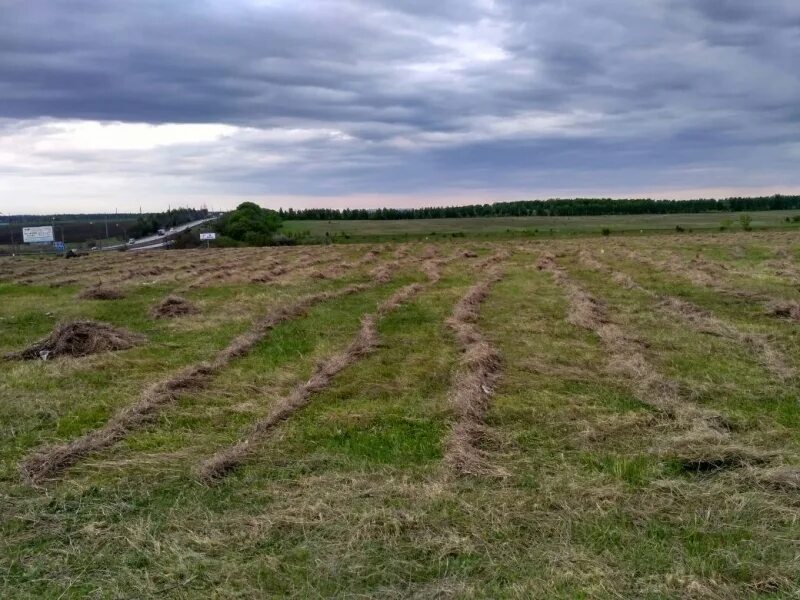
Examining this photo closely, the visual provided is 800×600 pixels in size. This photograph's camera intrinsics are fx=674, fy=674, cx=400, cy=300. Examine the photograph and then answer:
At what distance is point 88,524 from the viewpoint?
569 centimetres

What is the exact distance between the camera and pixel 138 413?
855 cm

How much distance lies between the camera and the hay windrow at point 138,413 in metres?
6.91

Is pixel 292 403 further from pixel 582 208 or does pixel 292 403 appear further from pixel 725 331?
pixel 582 208

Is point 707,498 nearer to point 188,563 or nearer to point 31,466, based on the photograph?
point 188,563

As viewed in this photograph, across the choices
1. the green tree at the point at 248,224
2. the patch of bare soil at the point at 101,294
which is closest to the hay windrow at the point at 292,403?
the patch of bare soil at the point at 101,294

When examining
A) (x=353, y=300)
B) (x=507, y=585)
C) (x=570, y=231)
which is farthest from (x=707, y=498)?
Answer: (x=570, y=231)

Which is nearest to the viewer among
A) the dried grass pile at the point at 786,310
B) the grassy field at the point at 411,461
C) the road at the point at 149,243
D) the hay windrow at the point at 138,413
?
the grassy field at the point at 411,461

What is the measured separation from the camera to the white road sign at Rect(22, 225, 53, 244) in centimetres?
6490

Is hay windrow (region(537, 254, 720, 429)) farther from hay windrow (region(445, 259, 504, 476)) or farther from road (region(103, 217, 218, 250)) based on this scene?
road (region(103, 217, 218, 250))

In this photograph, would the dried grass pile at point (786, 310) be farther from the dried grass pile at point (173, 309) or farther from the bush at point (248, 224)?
the bush at point (248, 224)

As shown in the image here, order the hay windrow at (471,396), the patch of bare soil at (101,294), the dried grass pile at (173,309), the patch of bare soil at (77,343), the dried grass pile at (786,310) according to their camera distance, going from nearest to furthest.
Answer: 1. the hay windrow at (471,396)
2. the patch of bare soil at (77,343)
3. the dried grass pile at (786,310)
4. the dried grass pile at (173,309)
5. the patch of bare soil at (101,294)

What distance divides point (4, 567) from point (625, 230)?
69238mm

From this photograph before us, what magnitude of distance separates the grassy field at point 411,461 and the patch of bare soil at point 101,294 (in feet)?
19.2

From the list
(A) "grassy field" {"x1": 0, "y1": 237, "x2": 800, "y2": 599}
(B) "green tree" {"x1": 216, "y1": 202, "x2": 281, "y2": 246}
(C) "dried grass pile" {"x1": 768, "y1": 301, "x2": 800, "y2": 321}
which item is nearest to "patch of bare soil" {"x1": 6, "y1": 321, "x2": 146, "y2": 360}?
(A) "grassy field" {"x1": 0, "y1": 237, "x2": 800, "y2": 599}
